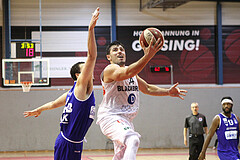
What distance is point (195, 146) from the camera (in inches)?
416

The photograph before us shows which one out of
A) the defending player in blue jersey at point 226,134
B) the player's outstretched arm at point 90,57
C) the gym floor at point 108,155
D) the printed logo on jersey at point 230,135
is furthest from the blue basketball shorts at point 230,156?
the gym floor at point 108,155

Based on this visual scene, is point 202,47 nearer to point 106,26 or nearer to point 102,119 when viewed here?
point 106,26

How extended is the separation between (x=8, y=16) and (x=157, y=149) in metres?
8.53

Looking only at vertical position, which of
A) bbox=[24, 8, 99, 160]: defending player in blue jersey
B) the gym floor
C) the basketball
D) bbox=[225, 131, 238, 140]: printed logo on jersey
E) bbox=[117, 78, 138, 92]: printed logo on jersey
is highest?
the basketball

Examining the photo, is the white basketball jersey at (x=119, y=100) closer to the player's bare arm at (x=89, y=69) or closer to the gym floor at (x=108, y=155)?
the player's bare arm at (x=89, y=69)

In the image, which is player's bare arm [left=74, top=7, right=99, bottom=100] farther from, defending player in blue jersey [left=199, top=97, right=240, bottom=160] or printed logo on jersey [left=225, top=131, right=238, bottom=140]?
printed logo on jersey [left=225, top=131, right=238, bottom=140]

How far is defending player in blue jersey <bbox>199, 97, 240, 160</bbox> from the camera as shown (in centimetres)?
709

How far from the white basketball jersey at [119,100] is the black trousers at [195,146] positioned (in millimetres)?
5338

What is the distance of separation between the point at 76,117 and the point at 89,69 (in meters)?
0.63

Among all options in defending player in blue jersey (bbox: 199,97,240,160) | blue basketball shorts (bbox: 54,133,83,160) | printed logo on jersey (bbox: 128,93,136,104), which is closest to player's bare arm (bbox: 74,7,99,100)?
blue basketball shorts (bbox: 54,133,83,160)

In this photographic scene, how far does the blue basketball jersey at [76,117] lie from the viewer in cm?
461

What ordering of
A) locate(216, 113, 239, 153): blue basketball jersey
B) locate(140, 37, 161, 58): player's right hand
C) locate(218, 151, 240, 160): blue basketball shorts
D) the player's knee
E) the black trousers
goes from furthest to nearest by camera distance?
the black trousers → locate(216, 113, 239, 153): blue basketball jersey → locate(218, 151, 240, 160): blue basketball shorts → the player's knee → locate(140, 37, 161, 58): player's right hand

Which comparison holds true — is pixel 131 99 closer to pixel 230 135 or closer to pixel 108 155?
pixel 230 135

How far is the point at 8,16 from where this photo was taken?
1655cm
